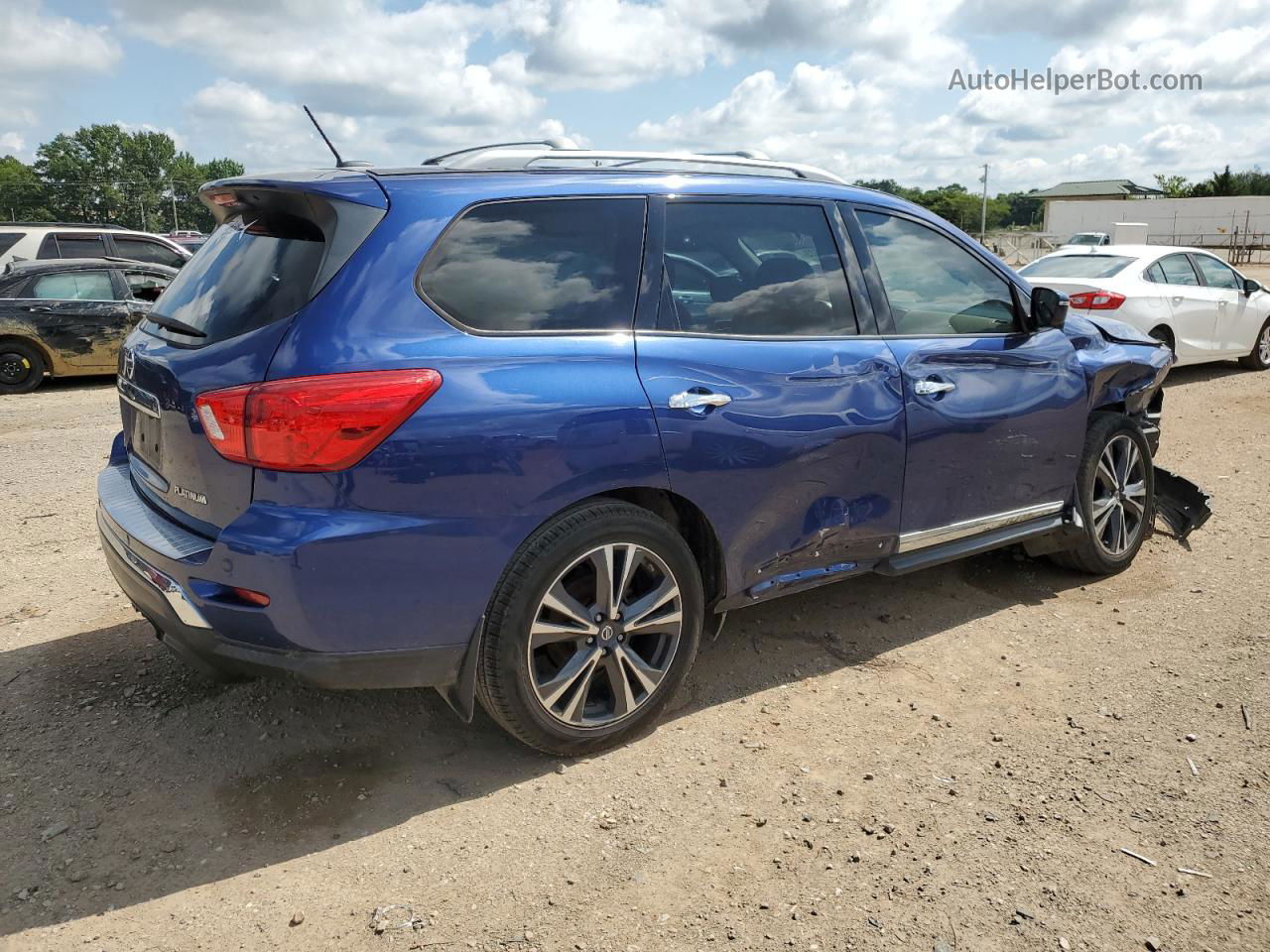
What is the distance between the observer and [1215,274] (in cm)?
1187

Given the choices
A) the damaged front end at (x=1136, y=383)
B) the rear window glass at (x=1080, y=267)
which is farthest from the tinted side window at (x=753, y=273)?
the rear window glass at (x=1080, y=267)

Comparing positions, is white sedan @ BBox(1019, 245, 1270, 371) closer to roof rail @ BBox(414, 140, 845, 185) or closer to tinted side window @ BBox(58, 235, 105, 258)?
roof rail @ BBox(414, 140, 845, 185)

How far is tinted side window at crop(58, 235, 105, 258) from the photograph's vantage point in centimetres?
1389

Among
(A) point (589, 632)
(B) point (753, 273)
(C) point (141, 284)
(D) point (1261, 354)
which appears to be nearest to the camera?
(A) point (589, 632)

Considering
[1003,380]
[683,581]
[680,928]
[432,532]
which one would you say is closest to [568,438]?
[432,532]

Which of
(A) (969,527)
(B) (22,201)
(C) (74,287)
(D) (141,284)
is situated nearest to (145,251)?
(D) (141,284)

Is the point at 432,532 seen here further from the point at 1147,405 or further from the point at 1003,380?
the point at 1147,405

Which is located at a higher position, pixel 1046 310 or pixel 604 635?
pixel 1046 310

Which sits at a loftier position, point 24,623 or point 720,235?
point 720,235

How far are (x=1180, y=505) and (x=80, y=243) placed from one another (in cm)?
1407

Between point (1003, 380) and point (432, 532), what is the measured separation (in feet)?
8.77

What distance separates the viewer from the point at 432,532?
2.81 meters

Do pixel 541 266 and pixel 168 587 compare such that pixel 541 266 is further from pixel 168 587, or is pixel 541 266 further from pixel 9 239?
pixel 9 239

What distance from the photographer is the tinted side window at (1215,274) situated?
11.7 metres
